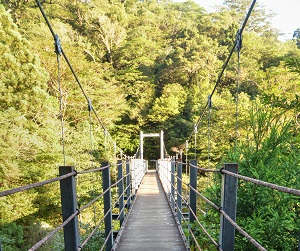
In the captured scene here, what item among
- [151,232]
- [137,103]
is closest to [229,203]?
[151,232]

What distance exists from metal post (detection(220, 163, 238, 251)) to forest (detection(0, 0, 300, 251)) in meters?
0.69

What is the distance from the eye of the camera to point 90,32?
1479cm

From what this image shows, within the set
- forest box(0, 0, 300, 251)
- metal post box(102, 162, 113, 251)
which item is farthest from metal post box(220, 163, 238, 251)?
metal post box(102, 162, 113, 251)

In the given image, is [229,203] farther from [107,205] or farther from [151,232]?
[151,232]

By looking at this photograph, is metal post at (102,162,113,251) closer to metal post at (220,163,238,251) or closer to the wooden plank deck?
the wooden plank deck

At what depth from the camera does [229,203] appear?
0.94 metres

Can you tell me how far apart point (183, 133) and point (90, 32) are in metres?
8.72

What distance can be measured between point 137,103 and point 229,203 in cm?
1514

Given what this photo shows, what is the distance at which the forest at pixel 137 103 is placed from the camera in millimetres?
1960

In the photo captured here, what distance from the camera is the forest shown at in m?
1.96

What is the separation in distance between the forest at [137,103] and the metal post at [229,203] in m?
0.69

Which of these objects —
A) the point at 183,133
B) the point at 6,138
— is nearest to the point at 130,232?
the point at 6,138

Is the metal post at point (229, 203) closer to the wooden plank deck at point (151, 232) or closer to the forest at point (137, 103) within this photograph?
the forest at point (137, 103)

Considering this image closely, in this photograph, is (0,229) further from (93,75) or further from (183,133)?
(183,133)
